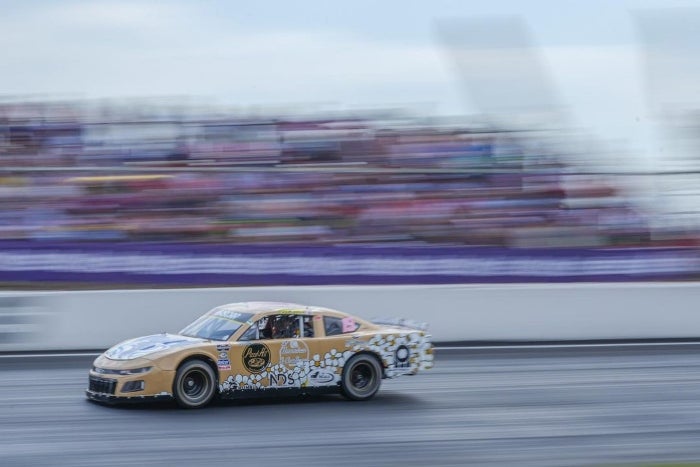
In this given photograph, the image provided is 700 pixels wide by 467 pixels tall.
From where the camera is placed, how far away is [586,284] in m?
16.9

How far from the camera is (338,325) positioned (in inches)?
419

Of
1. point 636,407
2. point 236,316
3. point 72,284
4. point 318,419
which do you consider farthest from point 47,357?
point 636,407

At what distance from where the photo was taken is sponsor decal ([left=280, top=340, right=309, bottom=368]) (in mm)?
10047

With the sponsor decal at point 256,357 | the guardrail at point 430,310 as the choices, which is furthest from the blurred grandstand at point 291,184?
the sponsor decal at point 256,357

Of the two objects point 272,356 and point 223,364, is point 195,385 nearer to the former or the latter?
point 223,364

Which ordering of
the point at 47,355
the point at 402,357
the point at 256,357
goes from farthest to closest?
1. the point at 47,355
2. the point at 402,357
3. the point at 256,357

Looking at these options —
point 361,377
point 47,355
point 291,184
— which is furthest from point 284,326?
point 291,184

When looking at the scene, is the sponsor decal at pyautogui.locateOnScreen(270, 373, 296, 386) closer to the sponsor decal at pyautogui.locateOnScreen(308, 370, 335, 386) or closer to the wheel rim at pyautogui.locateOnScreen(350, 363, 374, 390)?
the sponsor decal at pyautogui.locateOnScreen(308, 370, 335, 386)

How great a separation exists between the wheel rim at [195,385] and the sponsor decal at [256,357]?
43 cm

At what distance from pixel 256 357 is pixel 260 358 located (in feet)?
0.14

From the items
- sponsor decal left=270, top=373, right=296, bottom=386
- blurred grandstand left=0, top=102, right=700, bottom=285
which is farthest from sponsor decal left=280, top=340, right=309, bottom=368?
blurred grandstand left=0, top=102, right=700, bottom=285

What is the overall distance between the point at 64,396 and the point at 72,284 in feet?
20.9

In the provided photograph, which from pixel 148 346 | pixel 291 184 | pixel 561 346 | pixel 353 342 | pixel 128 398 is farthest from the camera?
pixel 291 184

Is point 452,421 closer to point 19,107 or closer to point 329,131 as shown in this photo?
point 329,131
